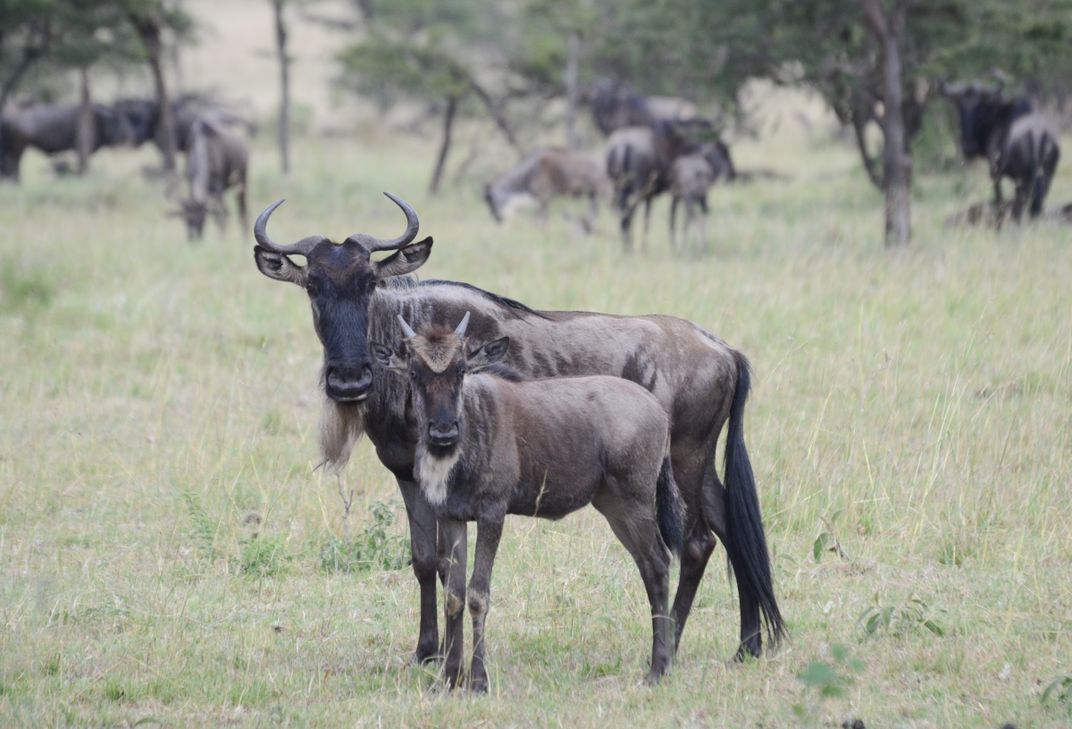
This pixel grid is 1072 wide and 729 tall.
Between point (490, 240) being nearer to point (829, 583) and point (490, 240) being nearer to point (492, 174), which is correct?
point (492, 174)

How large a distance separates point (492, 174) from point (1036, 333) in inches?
642

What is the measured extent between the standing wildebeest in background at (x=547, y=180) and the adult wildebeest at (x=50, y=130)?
11.1 metres

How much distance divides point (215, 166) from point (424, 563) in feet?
48.8

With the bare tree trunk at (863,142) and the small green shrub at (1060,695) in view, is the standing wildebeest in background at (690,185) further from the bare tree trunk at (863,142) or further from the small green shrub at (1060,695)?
the small green shrub at (1060,695)

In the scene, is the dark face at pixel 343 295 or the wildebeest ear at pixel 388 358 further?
the dark face at pixel 343 295

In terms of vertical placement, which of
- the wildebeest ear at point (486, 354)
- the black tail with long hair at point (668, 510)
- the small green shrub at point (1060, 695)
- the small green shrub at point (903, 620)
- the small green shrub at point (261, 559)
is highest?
the wildebeest ear at point (486, 354)

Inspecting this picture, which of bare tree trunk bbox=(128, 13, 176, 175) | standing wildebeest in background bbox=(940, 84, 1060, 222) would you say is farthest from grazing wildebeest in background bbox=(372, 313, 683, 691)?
bare tree trunk bbox=(128, 13, 176, 175)

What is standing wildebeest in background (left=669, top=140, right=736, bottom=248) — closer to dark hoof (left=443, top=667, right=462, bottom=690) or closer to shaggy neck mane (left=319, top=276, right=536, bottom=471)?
shaggy neck mane (left=319, top=276, right=536, bottom=471)

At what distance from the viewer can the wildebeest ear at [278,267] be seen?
5.69 m

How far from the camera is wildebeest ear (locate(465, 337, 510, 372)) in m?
4.92

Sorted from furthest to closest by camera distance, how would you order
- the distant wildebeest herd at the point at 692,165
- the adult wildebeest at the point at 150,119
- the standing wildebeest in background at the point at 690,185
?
A: 1. the adult wildebeest at the point at 150,119
2. the standing wildebeest in background at the point at 690,185
3. the distant wildebeest herd at the point at 692,165

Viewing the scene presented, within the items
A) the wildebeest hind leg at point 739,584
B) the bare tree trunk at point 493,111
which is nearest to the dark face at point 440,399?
the wildebeest hind leg at point 739,584

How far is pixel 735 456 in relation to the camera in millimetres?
5727

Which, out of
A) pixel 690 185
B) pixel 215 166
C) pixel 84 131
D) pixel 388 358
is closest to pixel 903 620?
pixel 388 358
